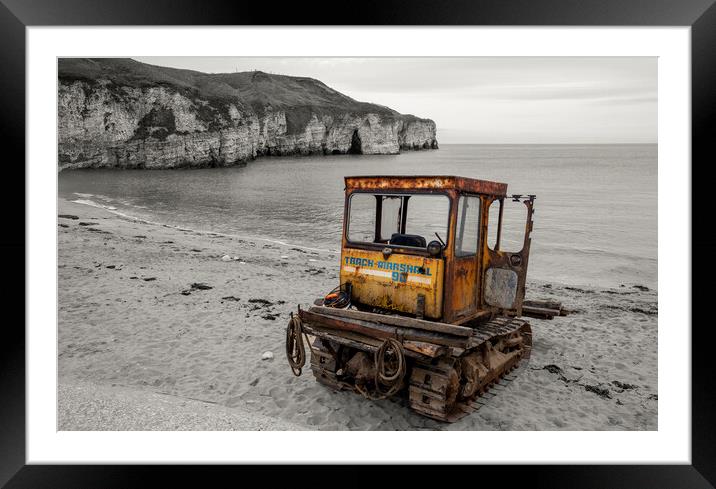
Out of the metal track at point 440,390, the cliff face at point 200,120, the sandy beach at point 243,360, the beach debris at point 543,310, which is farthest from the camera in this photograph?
the cliff face at point 200,120

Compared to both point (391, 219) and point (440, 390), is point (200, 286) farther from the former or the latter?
point (440, 390)

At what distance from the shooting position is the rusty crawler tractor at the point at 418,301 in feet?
17.0

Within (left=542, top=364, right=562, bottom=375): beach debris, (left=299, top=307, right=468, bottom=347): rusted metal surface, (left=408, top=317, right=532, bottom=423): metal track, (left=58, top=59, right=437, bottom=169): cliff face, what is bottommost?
(left=542, top=364, right=562, bottom=375): beach debris

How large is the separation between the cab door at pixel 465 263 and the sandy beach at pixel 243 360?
1.39 m

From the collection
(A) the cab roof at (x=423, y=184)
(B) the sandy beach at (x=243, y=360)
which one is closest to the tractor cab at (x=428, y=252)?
(A) the cab roof at (x=423, y=184)

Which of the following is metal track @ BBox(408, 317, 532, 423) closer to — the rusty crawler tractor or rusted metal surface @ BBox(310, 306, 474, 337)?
the rusty crawler tractor

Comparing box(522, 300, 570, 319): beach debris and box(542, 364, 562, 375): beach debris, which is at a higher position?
box(522, 300, 570, 319): beach debris

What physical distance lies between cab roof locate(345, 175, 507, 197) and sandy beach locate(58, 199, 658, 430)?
2.82 m

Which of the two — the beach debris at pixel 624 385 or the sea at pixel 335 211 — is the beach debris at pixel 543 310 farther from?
the sea at pixel 335 211

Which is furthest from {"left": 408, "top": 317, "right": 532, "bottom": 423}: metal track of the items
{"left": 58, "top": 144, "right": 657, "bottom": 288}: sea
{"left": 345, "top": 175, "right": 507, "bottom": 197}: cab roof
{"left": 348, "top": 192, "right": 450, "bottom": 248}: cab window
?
{"left": 58, "top": 144, "right": 657, "bottom": 288}: sea

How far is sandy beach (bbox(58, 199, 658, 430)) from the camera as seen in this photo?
560cm

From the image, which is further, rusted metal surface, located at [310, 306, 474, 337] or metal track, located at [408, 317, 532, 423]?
metal track, located at [408, 317, 532, 423]
